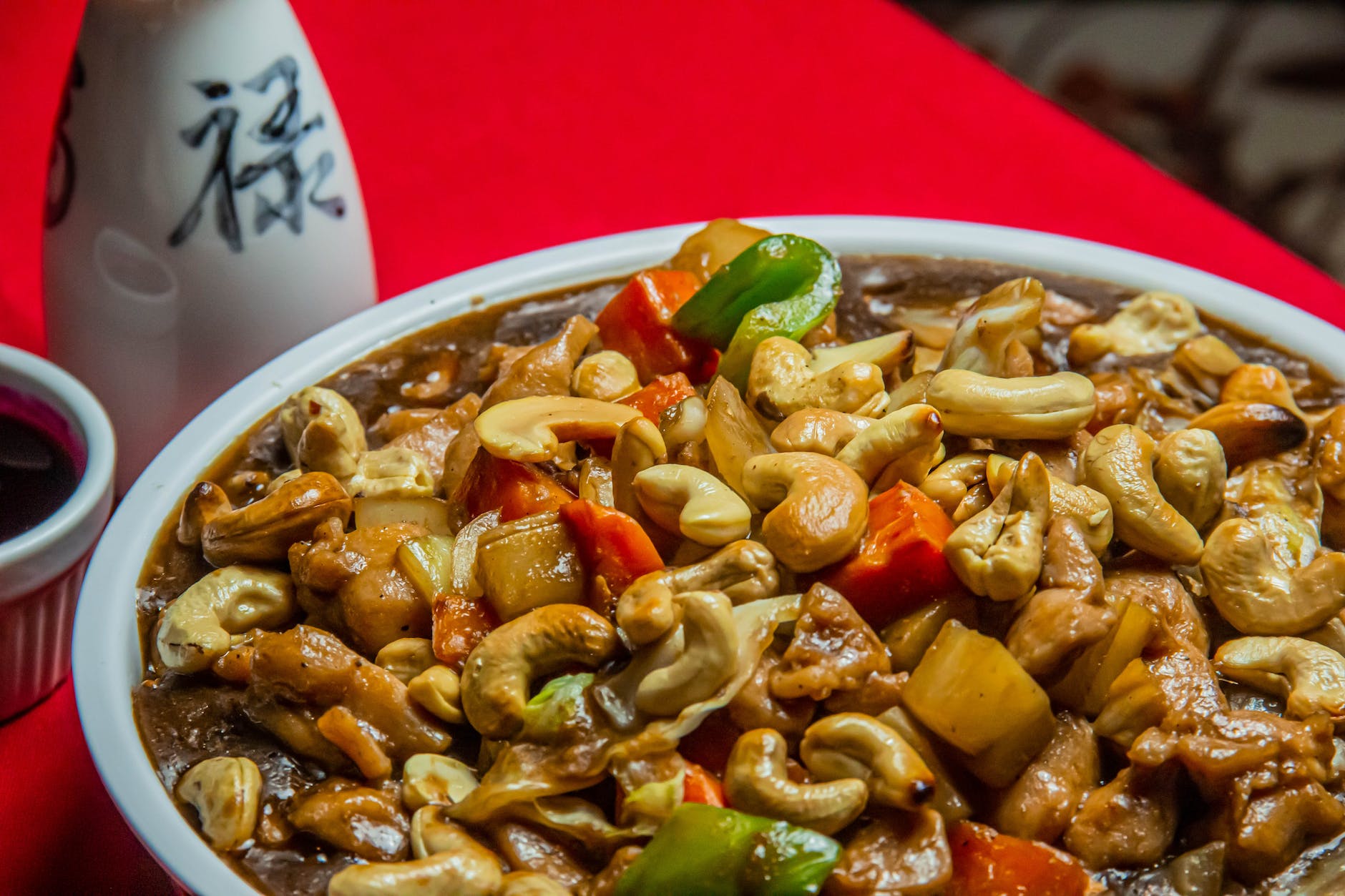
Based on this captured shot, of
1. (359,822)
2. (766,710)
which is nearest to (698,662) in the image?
(766,710)

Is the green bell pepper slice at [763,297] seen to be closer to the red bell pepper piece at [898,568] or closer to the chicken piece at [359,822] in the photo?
the red bell pepper piece at [898,568]

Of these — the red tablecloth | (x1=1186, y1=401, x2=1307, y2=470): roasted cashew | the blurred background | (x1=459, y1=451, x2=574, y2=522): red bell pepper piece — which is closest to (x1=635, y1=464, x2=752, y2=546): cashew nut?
(x1=459, y1=451, x2=574, y2=522): red bell pepper piece

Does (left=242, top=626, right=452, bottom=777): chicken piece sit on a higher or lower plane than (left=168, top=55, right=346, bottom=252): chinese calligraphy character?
lower

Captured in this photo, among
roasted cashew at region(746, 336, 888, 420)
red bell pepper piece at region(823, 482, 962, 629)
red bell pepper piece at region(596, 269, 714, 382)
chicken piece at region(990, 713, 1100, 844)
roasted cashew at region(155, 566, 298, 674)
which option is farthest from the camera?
red bell pepper piece at region(596, 269, 714, 382)

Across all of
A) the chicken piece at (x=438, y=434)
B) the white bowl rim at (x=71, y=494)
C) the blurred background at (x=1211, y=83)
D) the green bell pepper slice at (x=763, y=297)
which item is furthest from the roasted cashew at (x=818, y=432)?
the blurred background at (x=1211, y=83)

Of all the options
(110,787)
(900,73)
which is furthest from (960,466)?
(900,73)

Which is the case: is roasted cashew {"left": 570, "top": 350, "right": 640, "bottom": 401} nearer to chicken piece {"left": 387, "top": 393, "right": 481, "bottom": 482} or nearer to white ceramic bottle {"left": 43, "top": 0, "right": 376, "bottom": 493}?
chicken piece {"left": 387, "top": 393, "right": 481, "bottom": 482}

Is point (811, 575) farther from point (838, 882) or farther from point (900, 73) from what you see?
point (900, 73)
